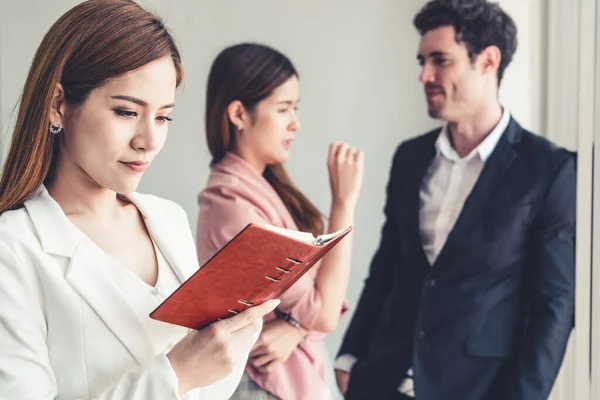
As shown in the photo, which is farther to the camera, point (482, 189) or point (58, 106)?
point (482, 189)

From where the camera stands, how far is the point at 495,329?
1721 millimetres

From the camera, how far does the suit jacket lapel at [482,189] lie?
5.76 ft

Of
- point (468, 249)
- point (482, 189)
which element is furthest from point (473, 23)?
point (468, 249)

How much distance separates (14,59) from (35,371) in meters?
0.70

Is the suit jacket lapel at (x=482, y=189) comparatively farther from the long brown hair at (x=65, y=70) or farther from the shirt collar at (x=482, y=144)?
the long brown hair at (x=65, y=70)

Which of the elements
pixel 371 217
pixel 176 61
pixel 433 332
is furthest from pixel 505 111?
pixel 176 61

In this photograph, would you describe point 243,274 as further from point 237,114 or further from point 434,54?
point 434,54

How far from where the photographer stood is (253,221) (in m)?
1.64

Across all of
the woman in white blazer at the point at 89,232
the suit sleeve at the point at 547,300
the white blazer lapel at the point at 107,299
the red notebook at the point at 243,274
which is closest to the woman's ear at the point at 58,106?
the woman in white blazer at the point at 89,232

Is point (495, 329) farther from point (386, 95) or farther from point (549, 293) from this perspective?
point (386, 95)

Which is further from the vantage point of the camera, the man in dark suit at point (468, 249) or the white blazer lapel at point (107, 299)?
Answer: the man in dark suit at point (468, 249)

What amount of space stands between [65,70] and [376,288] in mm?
999

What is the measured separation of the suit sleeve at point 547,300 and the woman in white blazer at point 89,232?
82 cm

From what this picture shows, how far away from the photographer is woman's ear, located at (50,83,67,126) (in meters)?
1.08
